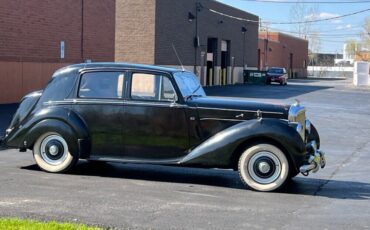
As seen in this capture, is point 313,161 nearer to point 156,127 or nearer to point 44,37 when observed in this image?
point 156,127

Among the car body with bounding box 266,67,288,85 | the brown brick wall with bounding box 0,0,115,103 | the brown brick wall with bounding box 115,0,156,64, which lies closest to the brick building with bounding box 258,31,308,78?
the car body with bounding box 266,67,288,85

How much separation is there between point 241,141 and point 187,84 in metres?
1.54

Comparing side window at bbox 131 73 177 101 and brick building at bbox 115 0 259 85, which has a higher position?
brick building at bbox 115 0 259 85

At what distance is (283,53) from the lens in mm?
88500

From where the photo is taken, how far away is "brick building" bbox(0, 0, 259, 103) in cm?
2258

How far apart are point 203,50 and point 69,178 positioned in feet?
130

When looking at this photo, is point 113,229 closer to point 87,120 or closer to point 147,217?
point 147,217

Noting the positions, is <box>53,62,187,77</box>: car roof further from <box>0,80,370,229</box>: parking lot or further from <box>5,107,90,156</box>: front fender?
<box>0,80,370,229</box>: parking lot

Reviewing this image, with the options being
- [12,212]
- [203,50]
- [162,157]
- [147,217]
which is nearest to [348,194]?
[162,157]

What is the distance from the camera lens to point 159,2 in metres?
38.2

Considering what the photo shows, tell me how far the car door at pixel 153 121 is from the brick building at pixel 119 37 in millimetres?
13861

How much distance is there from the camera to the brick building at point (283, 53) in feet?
254

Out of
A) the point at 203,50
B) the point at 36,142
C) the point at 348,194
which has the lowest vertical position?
the point at 348,194

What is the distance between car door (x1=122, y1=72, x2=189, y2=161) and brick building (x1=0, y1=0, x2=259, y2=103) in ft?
45.5
